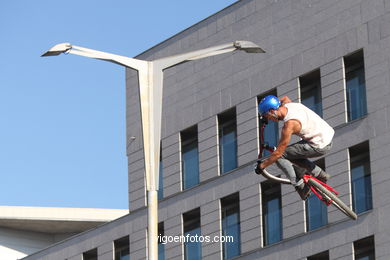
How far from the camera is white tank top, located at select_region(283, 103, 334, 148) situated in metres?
22.0

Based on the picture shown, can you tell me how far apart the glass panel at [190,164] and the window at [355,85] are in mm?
8642

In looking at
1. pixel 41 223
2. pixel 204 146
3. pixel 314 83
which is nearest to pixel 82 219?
pixel 41 223

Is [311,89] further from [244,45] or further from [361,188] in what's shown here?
[244,45]

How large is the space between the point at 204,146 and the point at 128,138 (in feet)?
20.2

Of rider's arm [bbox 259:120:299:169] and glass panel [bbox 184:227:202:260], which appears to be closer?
rider's arm [bbox 259:120:299:169]

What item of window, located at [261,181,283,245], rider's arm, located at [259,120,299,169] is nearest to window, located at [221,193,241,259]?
window, located at [261,181,283,245]

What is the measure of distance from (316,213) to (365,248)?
253 cm

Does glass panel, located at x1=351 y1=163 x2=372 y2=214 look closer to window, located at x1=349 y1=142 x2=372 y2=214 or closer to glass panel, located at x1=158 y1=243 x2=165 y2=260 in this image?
window, located at x1=349 y1=142 x2=372 y2=214

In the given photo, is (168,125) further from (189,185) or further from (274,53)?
(274,53)

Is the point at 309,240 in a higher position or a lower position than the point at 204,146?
lower

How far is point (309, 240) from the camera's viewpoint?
4762cm

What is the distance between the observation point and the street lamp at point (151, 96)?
25.1 meters

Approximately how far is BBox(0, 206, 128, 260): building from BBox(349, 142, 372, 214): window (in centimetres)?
3955

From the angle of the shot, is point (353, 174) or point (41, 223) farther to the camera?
point (41, 223)
